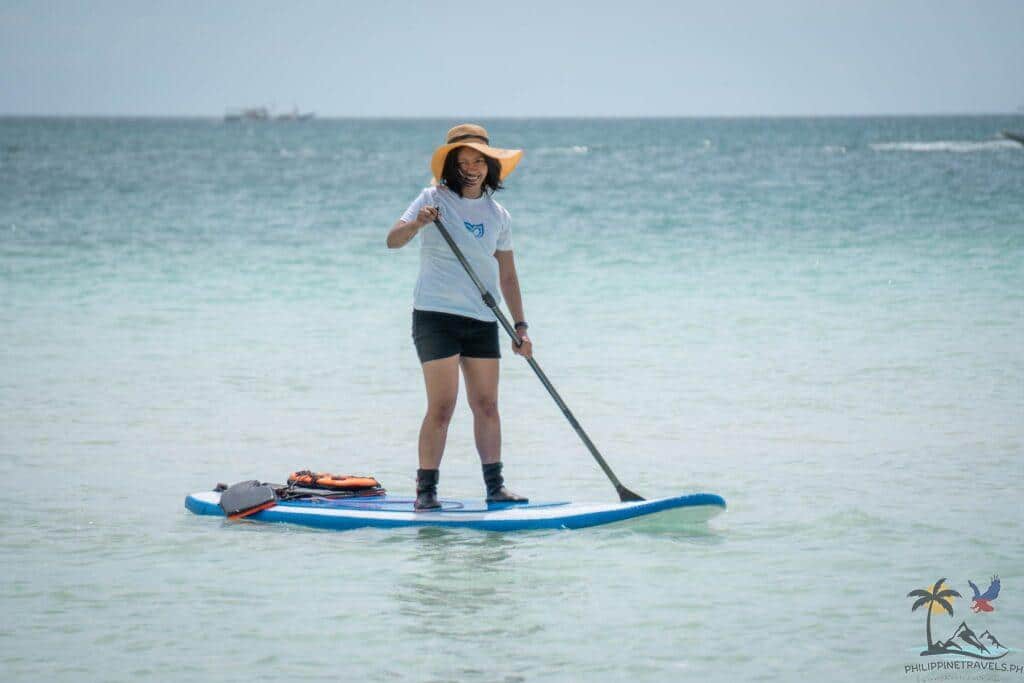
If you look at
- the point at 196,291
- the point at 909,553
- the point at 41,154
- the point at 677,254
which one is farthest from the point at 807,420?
the point at 41,154

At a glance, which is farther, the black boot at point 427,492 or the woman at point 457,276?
the black boot at point 427,492

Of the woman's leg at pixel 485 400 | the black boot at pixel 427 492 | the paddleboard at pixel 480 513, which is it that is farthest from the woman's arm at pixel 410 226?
the paddleboard at pixel 480 513

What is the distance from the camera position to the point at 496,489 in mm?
6707

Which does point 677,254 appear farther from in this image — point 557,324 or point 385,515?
point 385,515

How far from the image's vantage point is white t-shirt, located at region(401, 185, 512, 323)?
20.8ft

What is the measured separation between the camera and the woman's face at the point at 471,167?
631 cm

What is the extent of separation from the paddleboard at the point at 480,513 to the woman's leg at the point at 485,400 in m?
0.24

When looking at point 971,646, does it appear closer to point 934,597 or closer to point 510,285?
point 934,597

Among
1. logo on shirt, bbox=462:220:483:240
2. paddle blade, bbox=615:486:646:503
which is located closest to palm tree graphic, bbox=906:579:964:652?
Result: paddle blade, bbox=615:486:646:503

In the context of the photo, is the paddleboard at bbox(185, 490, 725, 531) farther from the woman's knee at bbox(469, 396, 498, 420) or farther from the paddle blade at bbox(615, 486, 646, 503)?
the woman's knee at bbox(469, 396, 498, 420)

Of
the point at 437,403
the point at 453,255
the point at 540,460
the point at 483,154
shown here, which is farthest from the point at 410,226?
the point at 540,460

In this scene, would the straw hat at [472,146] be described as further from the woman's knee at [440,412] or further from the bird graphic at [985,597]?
the bird graphic at [985,597]

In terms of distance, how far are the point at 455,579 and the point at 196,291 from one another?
11393 millimetres

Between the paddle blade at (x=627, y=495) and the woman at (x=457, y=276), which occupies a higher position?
the woman at (x=457, y=276)
